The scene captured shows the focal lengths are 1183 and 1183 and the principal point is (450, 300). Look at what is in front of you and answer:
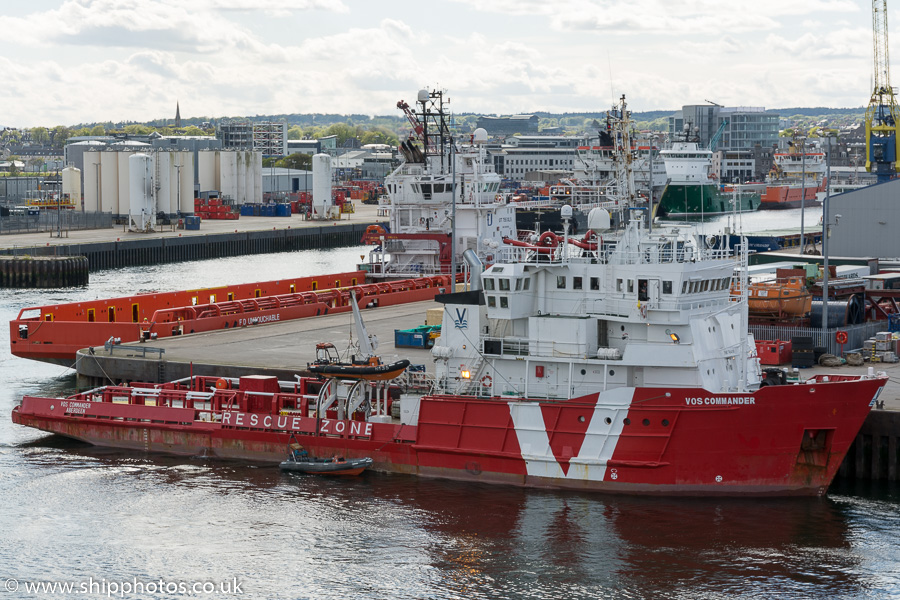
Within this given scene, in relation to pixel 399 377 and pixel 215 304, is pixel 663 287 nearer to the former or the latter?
pixel 399 377

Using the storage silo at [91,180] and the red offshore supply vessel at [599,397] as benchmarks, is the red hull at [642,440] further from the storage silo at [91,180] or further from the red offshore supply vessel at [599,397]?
the storage silo at [91,180]

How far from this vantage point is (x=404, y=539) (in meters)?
26.2

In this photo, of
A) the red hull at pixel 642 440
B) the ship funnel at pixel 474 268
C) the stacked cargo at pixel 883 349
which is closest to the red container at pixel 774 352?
the stacked cargo at pixel 883 349

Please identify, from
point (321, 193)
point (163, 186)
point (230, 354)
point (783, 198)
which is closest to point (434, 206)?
point (230, 354)

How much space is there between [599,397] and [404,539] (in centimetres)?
579

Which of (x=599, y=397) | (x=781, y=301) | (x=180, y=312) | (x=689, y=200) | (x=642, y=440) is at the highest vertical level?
(x=689, y=200)

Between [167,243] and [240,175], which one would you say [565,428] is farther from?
[240,175]

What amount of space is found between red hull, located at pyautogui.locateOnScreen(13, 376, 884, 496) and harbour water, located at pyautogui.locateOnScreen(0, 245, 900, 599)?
0.49 meters

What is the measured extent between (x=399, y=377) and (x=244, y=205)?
10848 centimetres

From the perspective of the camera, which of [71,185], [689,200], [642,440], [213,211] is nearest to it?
[642,440]

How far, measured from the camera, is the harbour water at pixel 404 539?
78.1 feet

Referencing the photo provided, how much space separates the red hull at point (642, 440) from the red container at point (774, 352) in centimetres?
962

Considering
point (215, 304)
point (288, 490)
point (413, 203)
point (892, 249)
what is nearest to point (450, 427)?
point (288, 490)

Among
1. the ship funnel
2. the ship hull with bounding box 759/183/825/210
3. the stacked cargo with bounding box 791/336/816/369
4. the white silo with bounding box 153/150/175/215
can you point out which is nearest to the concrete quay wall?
the white silo with bounding box 153/150/175/215
